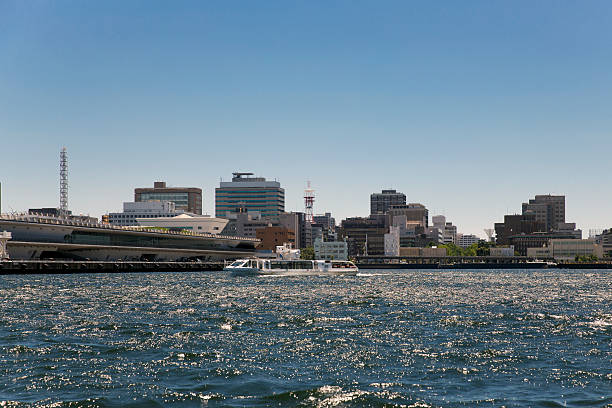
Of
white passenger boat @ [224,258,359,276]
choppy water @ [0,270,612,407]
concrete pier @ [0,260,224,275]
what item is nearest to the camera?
choppy water @ [0,270,612,407]

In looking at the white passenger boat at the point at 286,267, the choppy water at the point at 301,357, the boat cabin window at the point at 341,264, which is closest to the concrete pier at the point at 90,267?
the white passenger boat at the point at 286,267

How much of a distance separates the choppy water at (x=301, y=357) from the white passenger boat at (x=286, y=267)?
78.8 m

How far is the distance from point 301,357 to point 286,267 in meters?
110

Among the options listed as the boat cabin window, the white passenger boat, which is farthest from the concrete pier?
the boat cabin window

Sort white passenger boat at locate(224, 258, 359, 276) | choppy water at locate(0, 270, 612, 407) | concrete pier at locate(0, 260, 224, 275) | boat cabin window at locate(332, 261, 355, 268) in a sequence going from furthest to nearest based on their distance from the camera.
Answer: boat cabin window at locate(332, 261, 355, 268), white passenger boat at locate(224, 258, 359, 276), concrete pier at locate(0, 260, 224, 275), choppy water at locate(0, 270, 612, 407)

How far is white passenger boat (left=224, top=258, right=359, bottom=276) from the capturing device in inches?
5221

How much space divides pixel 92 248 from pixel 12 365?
138654 mm

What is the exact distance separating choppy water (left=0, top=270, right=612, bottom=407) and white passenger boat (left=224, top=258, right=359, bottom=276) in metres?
78.8

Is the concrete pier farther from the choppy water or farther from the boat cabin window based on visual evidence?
the choppy water

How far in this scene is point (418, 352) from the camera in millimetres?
31859

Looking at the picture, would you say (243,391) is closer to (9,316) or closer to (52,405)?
(52,405)

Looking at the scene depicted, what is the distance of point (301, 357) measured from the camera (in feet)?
99.8

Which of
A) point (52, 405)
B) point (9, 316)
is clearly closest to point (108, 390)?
point (52, 405)

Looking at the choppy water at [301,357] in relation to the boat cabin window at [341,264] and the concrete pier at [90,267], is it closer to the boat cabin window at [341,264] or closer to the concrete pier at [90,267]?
the concrete pier at [90,267]
